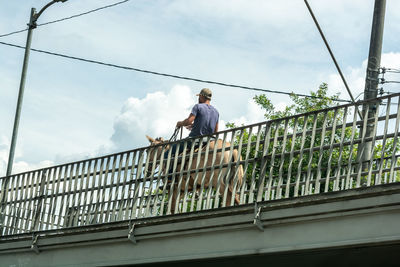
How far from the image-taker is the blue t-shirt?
39.2ft

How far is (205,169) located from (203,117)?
1572 mm

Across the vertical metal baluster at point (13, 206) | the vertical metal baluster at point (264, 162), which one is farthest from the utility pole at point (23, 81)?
the vertical metal baluster at point (264, 162)

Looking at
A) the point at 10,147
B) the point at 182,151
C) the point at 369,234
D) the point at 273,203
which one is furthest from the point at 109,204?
the point at 10,147

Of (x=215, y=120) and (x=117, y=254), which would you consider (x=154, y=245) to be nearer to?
(x=117, y=254)

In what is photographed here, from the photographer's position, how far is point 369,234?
7.96 m

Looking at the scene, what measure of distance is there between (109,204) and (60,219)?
1356 millimetres

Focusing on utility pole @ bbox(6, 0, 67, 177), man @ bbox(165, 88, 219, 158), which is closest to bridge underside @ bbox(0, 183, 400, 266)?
man @ bbox(165, 88, 219, 158)

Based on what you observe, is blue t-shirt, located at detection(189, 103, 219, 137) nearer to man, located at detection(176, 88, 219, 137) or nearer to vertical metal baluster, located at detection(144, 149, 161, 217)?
man, located at detection(176, 88, 219, 137)

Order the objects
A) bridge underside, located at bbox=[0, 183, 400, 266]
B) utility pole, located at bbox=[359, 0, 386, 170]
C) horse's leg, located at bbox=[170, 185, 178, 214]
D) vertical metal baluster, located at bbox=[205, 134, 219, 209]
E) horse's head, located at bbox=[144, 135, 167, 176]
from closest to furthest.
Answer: bridge underside, located at bbox=[0, 183, 400, 266] < vertical metal baluster, located at bbox=[205, 134, 219, 209] < horse's leg, located at bbox=[170, 185, 178, 214] < horse's head, located at bbox=[144, 135, 167, 176] < utility pole, located at bbox=[359, 0, 386, 170]

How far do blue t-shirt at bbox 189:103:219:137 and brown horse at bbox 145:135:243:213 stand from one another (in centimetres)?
→ 44

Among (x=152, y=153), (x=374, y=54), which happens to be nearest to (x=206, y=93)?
(x=152, y=153)

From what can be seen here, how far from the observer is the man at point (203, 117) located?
39.2 feet

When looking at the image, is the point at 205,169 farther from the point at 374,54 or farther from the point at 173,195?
the point at 374,54

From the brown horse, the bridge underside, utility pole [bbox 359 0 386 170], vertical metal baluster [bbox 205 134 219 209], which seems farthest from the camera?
utility pole [bbox 359 0 386 170]
